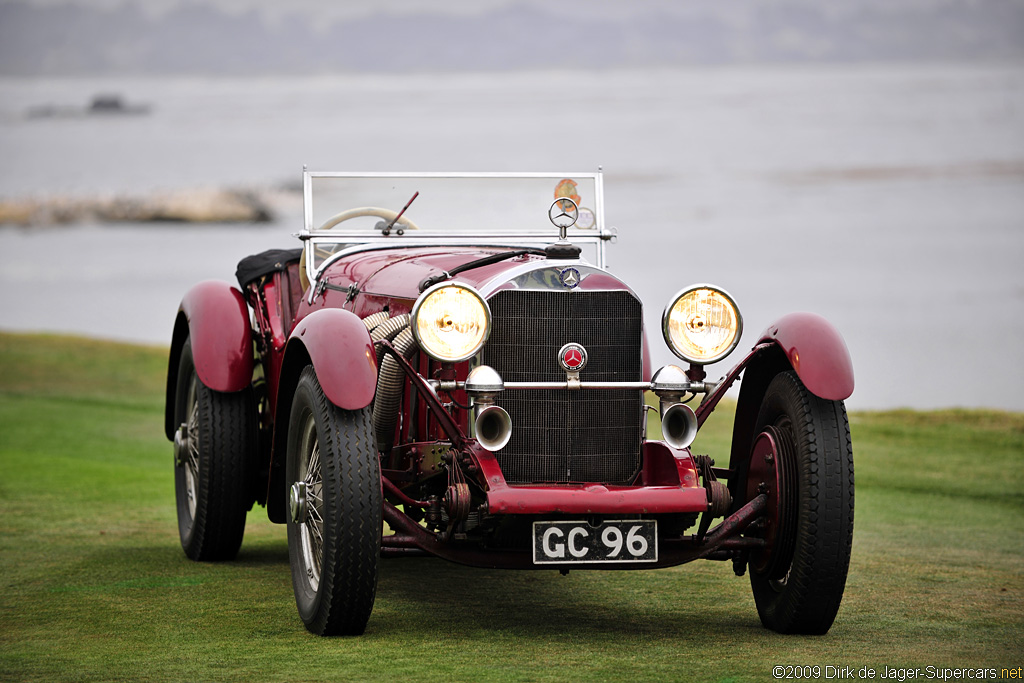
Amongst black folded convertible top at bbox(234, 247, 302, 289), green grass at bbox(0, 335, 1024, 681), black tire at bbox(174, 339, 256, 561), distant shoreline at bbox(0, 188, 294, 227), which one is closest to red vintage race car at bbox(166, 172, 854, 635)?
green grass at bbox(0, 335, 1024, 681)

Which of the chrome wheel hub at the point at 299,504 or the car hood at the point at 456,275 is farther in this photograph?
the car hood at the point at 456,275

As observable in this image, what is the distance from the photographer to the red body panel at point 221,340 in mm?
5613

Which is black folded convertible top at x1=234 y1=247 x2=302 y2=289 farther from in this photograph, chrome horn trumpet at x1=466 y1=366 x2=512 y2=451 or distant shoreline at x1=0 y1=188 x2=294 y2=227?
distant shoreline at x1=0 y1=188 x2=294 y2=227

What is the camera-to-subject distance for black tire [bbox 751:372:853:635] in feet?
13.9

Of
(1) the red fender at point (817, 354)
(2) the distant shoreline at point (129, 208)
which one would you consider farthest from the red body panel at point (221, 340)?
(2) the distant shoreline at point (129, 208)

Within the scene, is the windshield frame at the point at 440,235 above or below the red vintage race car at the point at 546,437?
above

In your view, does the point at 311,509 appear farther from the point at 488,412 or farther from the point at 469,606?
the point at 469,606

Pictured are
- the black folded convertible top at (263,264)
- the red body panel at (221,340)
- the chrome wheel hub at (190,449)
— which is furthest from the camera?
the black folded convertible top at (263,264)

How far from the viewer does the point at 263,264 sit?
6.40 meters

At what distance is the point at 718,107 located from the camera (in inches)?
617

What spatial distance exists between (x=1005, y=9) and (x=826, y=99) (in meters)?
2.30

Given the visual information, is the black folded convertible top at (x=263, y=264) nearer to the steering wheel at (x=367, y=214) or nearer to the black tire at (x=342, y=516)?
the steering wheel at (x=367, y=214)

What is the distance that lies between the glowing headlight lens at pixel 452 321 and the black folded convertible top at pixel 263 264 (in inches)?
86.5

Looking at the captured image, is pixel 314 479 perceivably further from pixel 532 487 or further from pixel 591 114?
pixel 591 114
